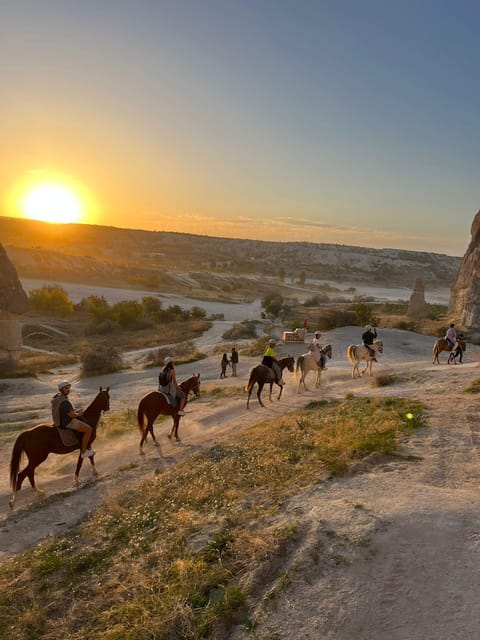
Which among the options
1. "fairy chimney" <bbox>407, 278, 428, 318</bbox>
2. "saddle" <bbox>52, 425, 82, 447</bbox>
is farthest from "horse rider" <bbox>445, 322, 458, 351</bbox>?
"fairy chimney" <bbox>407, 278, 428, 318</bbox>

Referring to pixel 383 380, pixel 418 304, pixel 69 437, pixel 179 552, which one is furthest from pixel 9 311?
pixel 418 304

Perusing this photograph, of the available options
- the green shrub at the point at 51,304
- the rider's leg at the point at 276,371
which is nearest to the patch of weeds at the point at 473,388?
the rider's leg at the point at 276,371

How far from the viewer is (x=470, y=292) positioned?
32094mm

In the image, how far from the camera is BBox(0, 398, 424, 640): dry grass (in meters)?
4.85

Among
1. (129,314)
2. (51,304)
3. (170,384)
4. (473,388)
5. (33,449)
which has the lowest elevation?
(129,314)

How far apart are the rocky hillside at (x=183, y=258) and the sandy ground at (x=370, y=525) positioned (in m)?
69.0

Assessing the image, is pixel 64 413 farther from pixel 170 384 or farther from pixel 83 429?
pixel 170 384

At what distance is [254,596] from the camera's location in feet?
16.0

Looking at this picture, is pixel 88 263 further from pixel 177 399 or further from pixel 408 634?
pixel 408 634

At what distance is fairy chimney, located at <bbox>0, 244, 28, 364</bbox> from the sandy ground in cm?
1561

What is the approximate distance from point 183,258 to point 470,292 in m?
116

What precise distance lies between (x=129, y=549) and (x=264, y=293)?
77.8 meters

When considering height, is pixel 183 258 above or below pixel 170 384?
above

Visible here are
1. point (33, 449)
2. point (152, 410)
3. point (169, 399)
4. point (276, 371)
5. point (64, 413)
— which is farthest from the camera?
point (276, 371)
